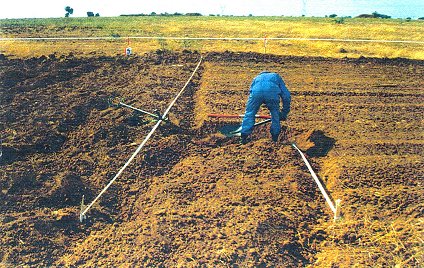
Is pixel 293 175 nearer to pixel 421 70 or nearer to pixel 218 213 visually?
pixel 218 213

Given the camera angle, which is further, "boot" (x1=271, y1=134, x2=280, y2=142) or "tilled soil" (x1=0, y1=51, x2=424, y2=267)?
"boot" (x1=271, y1=134, x2=280, y2=142)

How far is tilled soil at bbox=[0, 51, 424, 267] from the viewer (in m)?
5.16

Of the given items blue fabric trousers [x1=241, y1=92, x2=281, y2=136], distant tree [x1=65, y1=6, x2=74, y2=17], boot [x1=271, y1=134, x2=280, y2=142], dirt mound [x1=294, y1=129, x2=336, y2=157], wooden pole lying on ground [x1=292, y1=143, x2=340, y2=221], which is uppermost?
distant tree [x1=65, y1=6, x2=74, y2=17]

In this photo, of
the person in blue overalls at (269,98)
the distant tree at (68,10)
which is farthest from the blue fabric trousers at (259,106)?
the distant tree at (68,10)

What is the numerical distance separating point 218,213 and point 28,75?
376 inches

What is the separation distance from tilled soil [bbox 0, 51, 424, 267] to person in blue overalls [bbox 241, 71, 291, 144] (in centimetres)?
38

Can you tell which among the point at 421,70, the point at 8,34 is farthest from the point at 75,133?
the point at 8,34

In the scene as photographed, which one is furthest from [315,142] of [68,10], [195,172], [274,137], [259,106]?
[68,10]

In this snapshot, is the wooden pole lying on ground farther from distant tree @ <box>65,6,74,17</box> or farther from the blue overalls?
distant tree @ <box>65,6,74,17</box>

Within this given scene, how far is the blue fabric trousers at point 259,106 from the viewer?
752cm

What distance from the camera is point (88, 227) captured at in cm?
558

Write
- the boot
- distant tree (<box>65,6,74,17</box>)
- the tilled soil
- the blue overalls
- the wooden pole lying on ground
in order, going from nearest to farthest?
1. the tilled soil
2. the wooden pole lying on ground
3. the blue overalls
4. the boot
5. distant tree (<box>65,6,74,17</box>)

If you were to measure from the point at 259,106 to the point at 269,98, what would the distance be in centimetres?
28

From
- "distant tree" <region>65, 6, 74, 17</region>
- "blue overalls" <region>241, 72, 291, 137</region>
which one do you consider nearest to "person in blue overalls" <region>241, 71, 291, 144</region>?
"blue overalls" <region>241, 72, 291, 137</region>
